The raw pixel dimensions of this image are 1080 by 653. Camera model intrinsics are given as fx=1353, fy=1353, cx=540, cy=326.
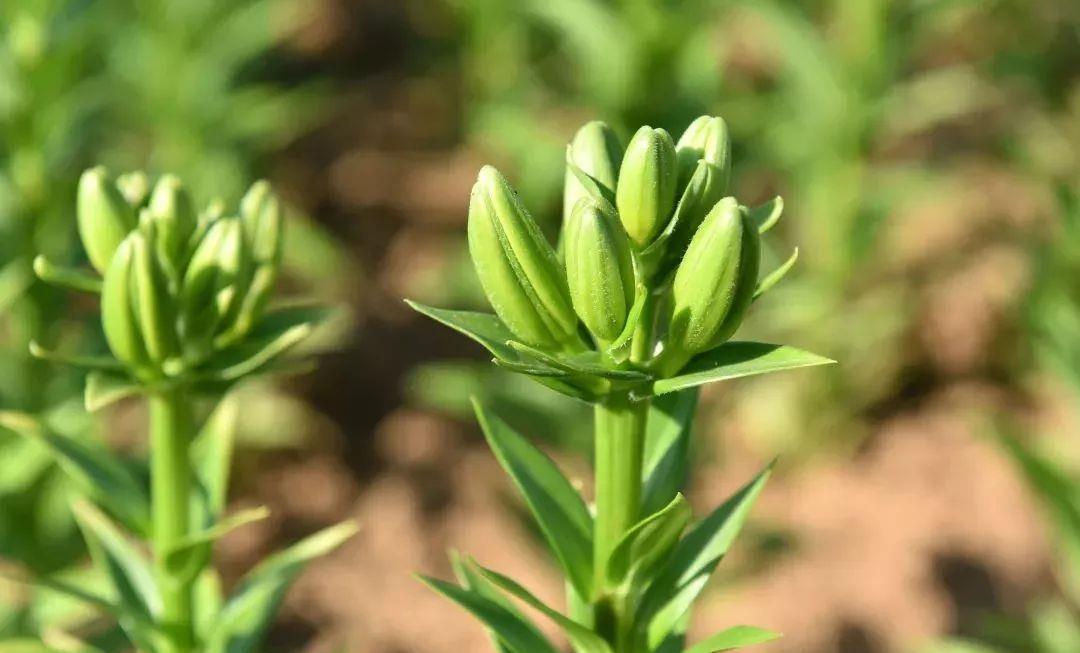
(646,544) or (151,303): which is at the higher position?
(151,303)

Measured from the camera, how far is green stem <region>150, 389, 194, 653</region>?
90 cm

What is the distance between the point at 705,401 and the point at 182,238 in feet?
5.50

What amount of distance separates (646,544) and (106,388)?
0.35m

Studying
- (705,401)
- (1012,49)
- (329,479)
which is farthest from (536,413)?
(1012,49)

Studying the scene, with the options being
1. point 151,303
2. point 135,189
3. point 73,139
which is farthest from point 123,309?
point 73,139

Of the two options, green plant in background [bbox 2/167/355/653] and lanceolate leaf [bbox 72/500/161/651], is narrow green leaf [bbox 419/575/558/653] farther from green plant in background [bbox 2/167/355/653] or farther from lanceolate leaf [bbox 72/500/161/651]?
lanceolate leaf [bbox 72/500/161/651]

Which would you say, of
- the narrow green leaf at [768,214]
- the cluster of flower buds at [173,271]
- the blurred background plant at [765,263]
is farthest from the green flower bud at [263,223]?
the blurred background plant at [765,263]

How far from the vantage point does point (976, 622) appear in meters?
2.30

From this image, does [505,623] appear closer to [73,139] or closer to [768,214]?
[768,214]

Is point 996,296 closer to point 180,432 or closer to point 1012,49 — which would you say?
point 1012,49

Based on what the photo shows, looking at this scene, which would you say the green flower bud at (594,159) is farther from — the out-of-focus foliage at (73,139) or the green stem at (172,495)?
the out-of-focus foliage at (73,139)

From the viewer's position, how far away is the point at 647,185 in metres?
0.70

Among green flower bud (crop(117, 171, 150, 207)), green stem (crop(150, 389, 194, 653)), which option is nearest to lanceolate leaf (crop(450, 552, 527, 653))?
green stem (crop(150, 389, 194, 653))

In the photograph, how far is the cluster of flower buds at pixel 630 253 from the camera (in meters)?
0.69
